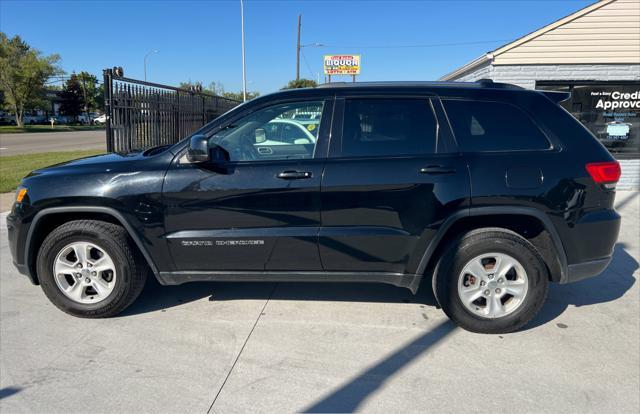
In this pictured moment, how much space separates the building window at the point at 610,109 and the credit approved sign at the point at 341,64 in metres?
32.4

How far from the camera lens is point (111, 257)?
3.52 m

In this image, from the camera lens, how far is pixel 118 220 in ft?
11.4

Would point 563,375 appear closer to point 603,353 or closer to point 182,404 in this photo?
point 603,353

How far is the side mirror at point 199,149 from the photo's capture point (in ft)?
10.4

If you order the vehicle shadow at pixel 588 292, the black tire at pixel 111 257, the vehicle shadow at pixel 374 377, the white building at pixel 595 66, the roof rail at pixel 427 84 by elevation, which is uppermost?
the white building at pixel 595 66

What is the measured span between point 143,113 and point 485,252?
7101 millimetres

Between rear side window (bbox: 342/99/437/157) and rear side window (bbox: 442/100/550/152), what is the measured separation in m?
0.20

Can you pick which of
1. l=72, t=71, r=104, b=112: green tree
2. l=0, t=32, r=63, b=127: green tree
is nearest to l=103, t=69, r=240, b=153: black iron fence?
l=0, t=32, r=63, b=127: green tree

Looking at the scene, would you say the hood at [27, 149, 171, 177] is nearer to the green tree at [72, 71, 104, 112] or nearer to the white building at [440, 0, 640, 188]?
the white building at [440, 0, 640, 188]

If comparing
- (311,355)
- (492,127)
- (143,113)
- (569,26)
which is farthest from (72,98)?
(492,127)

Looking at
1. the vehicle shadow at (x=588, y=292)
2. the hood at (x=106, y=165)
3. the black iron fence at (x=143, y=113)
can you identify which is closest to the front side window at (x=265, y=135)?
the hood at (x=106, y=165)

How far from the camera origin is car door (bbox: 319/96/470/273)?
3.25m

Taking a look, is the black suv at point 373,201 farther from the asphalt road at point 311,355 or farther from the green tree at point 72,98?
the green tree at point 72,98

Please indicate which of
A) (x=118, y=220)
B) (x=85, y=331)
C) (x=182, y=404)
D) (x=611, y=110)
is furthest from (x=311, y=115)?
(x=611, y=110)
